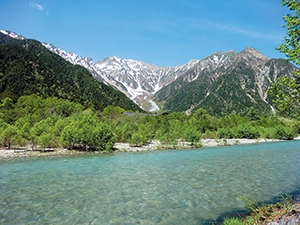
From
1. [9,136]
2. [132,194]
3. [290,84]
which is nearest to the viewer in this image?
[290,84]

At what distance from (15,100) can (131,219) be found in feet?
369

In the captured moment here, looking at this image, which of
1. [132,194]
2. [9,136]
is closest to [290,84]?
[132,194]

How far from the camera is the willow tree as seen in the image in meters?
Result: 11.8

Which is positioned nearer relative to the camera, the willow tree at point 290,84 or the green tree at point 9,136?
the willow tree at point 290,84

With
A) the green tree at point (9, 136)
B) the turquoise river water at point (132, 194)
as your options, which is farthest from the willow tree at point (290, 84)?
the green tree at point (9, 136)

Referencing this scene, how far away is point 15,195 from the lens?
1616 centimetres

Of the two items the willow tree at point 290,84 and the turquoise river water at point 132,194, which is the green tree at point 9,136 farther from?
the willow tree at point 290,84

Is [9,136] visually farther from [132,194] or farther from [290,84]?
[290,84]

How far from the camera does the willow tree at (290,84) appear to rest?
11844mm

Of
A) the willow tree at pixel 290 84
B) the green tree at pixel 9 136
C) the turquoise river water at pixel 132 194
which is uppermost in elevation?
the willow tree at pixel 290 84

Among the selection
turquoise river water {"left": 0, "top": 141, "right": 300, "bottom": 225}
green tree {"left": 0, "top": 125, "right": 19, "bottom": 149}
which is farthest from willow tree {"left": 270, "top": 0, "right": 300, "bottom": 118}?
green tree {"left": 0, "top": 125, "right": 19, "bottom": 149}

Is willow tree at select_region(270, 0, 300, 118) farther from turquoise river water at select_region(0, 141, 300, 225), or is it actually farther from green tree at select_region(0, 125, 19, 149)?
green tree at select_region(0, 125, 19, 149)

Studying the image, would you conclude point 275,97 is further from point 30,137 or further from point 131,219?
point 30,137

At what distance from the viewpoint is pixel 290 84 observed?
11.9 meters
